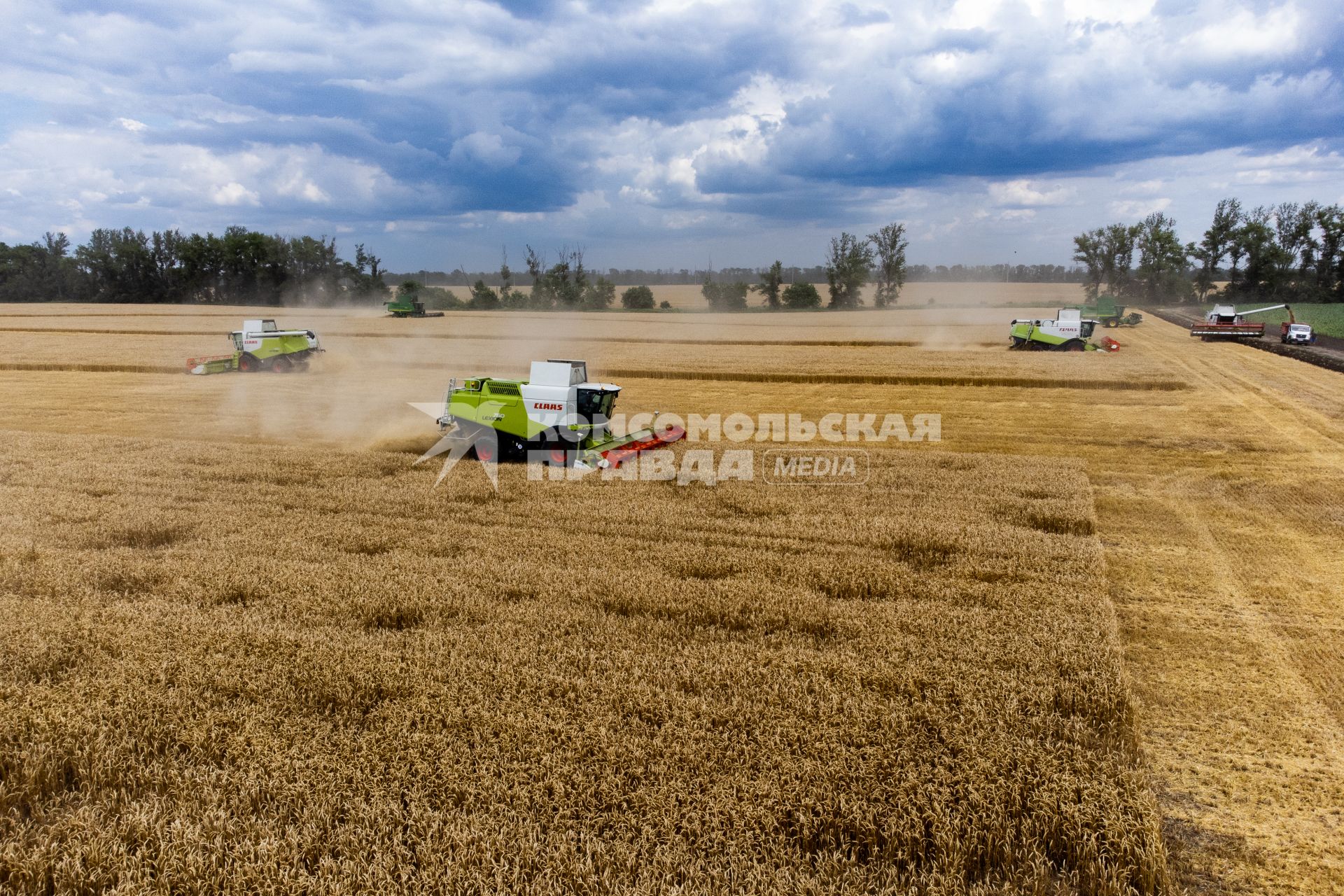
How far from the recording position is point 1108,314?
48.0 meters

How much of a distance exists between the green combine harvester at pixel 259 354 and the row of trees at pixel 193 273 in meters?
59.7

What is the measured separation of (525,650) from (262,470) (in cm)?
803

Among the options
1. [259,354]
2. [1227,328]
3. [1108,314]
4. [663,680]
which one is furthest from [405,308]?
[663,680]

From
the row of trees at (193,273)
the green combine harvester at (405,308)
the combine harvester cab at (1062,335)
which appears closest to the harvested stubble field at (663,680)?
the combine harvester cab at (1062,335)

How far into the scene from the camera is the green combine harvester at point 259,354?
26531mm

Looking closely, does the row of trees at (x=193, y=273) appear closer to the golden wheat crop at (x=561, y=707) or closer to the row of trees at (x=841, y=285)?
the row of trees at (x=841, y=285)

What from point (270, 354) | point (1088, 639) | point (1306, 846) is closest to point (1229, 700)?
point (1088, 639)

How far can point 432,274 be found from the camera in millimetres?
148125

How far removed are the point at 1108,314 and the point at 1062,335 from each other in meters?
17.4

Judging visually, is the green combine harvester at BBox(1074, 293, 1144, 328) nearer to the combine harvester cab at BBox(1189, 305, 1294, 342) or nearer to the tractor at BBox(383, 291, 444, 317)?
the combine harvester cab at BBox(1189, 305, 1294, 342)

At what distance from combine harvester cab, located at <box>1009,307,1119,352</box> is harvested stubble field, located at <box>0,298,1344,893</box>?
2280 centimetres

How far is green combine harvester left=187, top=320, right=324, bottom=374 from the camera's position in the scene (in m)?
26.5

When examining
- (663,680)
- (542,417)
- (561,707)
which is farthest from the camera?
(542,417)

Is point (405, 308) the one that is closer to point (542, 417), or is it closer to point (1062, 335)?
point (1062, 335)
